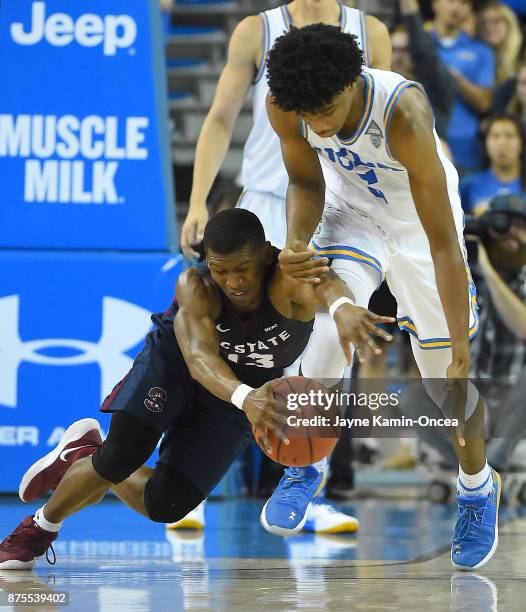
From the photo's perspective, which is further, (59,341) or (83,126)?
(83,126)

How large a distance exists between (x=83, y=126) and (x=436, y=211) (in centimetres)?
323

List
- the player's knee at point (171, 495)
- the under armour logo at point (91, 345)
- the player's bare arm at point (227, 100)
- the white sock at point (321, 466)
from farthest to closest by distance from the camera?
the under armour logo at point (91, 345) < the player's bare arm at point (227, 100) < the white sock at point (321, 466) < the player's knee at point (171, 495)

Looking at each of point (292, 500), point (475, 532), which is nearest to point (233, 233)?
point (292, 500)

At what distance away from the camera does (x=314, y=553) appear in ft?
15.7

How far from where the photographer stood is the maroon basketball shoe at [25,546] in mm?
4105

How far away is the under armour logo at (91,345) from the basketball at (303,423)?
106 inches

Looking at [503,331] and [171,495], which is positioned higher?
[503,331]

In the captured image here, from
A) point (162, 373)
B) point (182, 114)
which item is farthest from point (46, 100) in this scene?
point (182, 114)

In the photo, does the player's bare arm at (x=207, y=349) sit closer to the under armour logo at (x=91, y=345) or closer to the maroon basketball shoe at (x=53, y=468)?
the maroon basketball shoe at (x=53, y=468)

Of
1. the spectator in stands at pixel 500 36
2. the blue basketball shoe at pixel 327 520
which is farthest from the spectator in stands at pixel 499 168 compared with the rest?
the blue basketball shoe at pixel 327 520

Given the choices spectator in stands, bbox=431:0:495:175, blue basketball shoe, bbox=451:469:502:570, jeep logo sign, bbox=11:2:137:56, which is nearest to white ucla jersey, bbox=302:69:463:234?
blue basketball shoe, bbox=451:469:502:570

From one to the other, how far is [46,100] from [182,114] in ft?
13.2

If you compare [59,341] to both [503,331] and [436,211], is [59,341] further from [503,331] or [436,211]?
[436,211]

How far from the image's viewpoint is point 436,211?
380 cm
